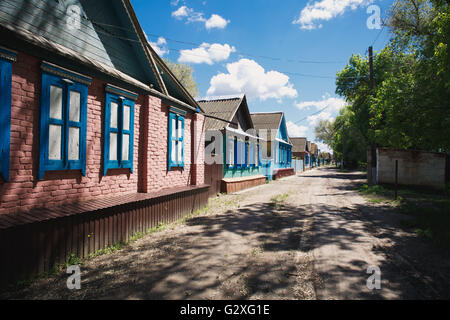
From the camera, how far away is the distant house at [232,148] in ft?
41.8

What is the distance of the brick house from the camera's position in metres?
3.58

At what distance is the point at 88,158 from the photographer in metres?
4.91

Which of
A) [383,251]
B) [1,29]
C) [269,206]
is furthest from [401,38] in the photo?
[1,29]

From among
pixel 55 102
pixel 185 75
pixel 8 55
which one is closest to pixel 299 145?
pixel 185 75

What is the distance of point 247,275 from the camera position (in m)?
3.58

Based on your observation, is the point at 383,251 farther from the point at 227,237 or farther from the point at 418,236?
the point at 227,237

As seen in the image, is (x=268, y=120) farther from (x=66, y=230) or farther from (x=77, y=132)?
(x=66, y=230)

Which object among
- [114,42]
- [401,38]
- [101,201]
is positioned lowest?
[101,201]

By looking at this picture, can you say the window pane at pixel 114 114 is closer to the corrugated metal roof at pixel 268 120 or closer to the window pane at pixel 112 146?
the window pane at pixel 112 146

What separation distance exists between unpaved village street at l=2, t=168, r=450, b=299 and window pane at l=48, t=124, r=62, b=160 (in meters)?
1.85

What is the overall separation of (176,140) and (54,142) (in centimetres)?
393
